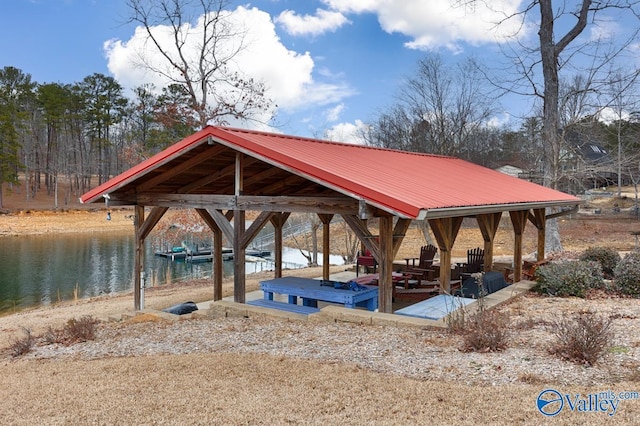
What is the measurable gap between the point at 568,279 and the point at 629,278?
1077 mm

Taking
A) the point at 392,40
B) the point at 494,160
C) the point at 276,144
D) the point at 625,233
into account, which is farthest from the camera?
the point at 494,160

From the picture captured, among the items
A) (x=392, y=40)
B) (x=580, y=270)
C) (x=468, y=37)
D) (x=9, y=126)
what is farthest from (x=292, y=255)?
(x=9, y=126)

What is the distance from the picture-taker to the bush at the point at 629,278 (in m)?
9.41

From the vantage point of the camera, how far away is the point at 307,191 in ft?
37.0

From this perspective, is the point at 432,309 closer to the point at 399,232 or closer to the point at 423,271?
the point at 399,232

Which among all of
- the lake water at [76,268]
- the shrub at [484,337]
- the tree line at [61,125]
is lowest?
the lake water at [76,268]

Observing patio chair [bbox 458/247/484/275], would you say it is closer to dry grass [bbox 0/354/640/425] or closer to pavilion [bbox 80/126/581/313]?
pavilion [bbox 80/126/581/313]

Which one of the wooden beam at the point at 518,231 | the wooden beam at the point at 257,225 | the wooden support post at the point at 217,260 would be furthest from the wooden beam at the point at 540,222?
the wooden support post at the point at 217,260

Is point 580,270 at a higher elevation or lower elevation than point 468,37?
lower

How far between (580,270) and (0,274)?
20.4 metres

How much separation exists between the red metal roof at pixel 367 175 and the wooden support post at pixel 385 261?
2.01ft

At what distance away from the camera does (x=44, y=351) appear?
23.2 feet

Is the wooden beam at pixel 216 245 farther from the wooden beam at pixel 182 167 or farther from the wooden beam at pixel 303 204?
the wooden beam at pixel 303 204

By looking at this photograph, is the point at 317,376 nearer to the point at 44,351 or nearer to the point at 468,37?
the point at 44,351
